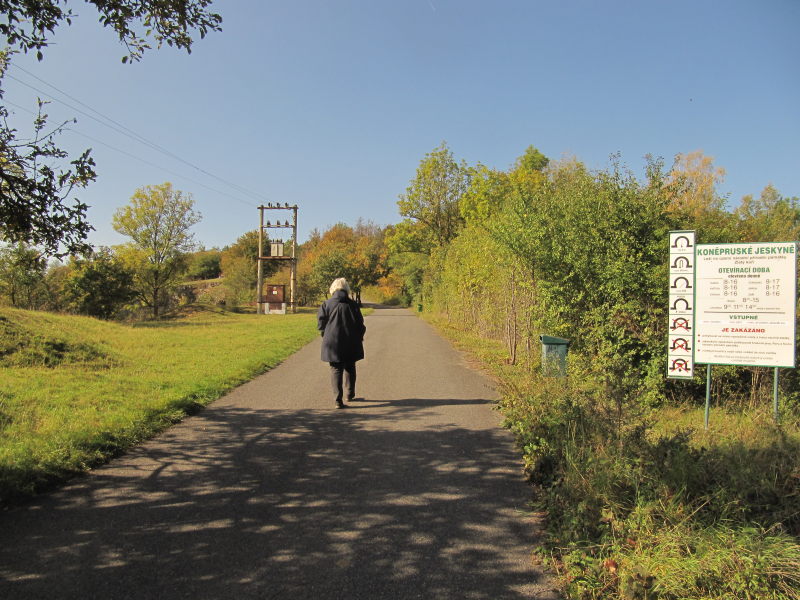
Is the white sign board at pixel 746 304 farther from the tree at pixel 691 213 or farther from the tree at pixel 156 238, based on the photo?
the tree at pixel 156 238

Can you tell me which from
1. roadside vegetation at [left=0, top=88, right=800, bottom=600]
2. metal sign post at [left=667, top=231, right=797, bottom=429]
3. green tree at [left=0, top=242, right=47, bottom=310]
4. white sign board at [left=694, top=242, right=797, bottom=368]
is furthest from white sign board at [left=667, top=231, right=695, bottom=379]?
green tree at [left=0, top=242, right=47, bottom=310]

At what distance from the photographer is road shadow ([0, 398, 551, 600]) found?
287 cm

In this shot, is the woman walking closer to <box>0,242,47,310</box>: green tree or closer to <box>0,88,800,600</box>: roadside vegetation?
<box>0,88,800,600</box>: roadside vegetation

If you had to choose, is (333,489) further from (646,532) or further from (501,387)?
(501,387)

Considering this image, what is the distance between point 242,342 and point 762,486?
1413cm

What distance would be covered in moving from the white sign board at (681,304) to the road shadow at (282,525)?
2703mm

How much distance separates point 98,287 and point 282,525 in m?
32.5

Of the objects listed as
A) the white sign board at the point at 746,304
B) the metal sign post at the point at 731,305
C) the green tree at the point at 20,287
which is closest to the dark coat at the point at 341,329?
the metal sign post at the point at 731,305

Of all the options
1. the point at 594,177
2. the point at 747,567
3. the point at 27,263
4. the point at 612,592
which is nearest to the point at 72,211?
the point at 27,263

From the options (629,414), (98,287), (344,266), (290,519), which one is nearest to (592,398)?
(629,414)

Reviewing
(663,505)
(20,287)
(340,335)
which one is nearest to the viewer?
Result: (663,505)

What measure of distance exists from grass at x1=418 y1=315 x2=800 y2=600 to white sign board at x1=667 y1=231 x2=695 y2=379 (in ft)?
3.04

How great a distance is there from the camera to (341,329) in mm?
7203

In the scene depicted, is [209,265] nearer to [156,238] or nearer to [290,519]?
[156,238]
